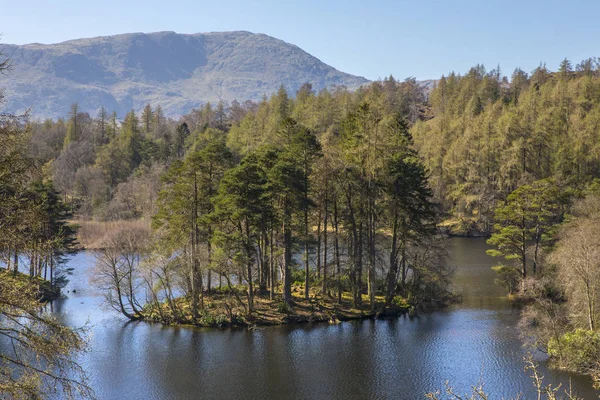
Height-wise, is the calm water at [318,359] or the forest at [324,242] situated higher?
the forest at [324,242]

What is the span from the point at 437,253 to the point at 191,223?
67.3ft

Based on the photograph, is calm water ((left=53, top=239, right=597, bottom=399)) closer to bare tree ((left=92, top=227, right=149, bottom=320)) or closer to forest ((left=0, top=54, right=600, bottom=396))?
Answer: bare tree ((left=92, top=227, right=149, bottom=320))

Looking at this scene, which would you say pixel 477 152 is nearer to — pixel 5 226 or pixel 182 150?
pixel 182 150

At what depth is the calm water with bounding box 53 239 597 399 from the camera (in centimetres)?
2733

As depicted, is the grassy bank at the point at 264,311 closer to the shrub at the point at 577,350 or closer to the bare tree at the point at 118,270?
the bare tree at the point at 118,270

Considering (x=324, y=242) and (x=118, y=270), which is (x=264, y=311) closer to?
(x=324, y=242)

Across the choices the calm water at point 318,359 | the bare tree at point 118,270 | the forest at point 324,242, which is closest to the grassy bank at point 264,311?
the forest at point 324,242

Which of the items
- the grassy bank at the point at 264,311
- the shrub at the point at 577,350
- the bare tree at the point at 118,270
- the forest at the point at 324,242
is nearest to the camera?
the shrub at the point at 577,350

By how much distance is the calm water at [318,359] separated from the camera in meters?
27.3

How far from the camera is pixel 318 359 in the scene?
3156cm

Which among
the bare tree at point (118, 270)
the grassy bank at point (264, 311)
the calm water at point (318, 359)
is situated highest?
the bare tree at point (118, 270)

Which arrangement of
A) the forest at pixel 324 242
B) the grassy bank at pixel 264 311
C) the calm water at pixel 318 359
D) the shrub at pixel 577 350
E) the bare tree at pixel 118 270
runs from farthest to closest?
the bare tree at pixel 118 270, the grassy bank at pixel 264 311, the forest at pixel 324 242, the calm water at pixel 318 359, the shrub at pixel 577 350

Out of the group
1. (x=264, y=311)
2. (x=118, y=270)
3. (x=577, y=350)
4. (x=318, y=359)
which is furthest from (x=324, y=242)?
(x=577, y=350)

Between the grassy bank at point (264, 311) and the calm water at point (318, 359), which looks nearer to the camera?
the calm water at point (318, 359)
